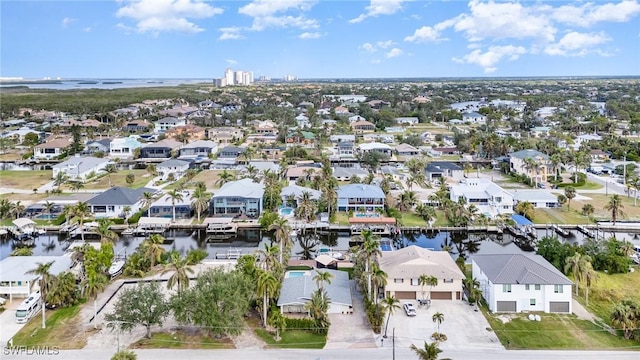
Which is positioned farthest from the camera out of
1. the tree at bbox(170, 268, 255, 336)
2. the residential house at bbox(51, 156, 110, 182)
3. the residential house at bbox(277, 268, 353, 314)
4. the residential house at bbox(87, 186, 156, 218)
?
the residential house at bbox(51, 156, 110, 182)

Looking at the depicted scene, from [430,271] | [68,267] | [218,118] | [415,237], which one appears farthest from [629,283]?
[218,118]

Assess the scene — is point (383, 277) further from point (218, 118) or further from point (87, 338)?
point (218, 118)

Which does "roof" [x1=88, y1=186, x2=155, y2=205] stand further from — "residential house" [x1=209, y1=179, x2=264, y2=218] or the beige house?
the beige house

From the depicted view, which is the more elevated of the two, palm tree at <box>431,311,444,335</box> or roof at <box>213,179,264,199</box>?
roof at <box>213,179,264,199</box>

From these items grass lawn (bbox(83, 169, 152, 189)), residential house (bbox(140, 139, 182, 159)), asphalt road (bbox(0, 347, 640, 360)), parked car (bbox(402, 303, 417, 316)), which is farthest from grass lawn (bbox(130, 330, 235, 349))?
residential house (bbox(140, 139, 182, 159))

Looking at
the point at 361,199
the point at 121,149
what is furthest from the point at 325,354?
the point at 121,149

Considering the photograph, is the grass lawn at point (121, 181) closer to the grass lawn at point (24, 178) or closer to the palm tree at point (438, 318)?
the grass lawn at point (24, 178)

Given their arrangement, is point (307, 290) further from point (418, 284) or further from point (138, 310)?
point (138, 310)

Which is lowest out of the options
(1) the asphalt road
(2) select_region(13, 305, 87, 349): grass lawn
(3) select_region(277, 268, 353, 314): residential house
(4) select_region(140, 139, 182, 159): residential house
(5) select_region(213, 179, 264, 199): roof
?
(1) the asphalt road

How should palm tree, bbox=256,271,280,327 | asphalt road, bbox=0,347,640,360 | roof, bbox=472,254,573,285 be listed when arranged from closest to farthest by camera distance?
asphalt road, bbox=0,347,640,360 → palm tree, bbox=256,271,280,327 → roof, bbox=472,254,573,285
